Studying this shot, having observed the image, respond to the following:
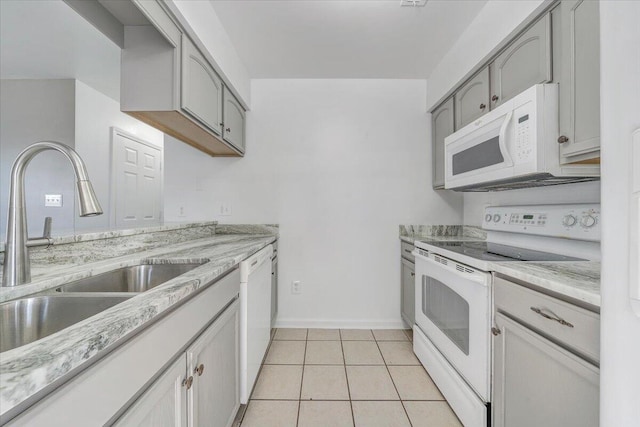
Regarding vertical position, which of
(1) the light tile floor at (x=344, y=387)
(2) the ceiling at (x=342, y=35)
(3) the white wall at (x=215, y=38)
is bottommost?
(1) the light tile floor at (x=344, y=387)

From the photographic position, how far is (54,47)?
192 cm

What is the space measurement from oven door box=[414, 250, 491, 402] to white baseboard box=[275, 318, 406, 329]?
61cm

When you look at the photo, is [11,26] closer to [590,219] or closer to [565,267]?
[565,267]

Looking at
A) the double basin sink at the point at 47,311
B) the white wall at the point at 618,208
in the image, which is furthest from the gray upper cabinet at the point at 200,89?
the white wall at the point at 618,208

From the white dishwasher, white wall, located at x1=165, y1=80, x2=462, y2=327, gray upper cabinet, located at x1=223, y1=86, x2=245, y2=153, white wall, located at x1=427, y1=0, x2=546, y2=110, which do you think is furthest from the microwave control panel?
gray upper cabinet, located at x1=223, y1=86, x2=245, y2=153

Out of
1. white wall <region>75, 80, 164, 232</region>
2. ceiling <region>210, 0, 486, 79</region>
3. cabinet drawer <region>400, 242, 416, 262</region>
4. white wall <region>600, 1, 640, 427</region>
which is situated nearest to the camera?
white wall <region>600, 1, 640, 427</region>

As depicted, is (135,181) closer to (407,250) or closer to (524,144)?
(407,250)

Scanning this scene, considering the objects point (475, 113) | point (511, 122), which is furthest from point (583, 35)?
point (475, 113)

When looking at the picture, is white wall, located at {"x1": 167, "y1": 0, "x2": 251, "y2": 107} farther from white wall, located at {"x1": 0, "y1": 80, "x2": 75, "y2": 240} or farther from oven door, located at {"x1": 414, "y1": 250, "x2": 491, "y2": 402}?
oven door, located at {"x1": 414, "y1": 250, "x2": 491, "y2": 402}

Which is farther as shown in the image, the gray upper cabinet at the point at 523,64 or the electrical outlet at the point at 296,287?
the electrical outlet at the point at 296,287

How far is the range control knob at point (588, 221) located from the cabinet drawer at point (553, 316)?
1.69ft

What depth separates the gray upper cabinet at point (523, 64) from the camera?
1.29 m

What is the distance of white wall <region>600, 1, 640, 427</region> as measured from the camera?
1.82ft

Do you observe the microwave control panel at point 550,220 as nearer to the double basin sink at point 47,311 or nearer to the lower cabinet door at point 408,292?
the lower cabinet door at point 408,292
